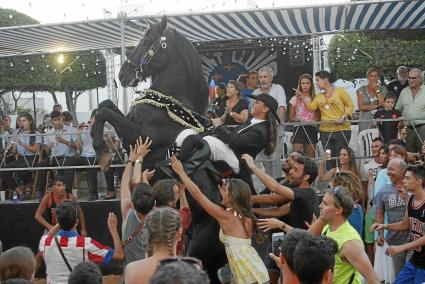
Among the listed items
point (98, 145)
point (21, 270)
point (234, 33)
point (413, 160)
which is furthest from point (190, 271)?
point (234, 33)

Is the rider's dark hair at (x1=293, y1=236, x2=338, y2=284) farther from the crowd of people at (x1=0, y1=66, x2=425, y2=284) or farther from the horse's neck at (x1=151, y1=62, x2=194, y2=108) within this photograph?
the horse's neck at (x1=151, y1=62, x2=194, y2=108)

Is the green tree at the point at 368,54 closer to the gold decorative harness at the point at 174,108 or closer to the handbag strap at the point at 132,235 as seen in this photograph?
the gold decorative harness at the point at 174,108

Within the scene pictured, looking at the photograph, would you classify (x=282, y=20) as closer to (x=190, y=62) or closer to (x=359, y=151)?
(x=359, y=151)

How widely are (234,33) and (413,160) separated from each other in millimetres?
4088

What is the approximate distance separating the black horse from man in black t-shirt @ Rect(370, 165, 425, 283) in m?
1.83

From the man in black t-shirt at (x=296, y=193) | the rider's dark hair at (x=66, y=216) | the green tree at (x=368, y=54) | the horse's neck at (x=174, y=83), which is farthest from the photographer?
the green tree at (x=368, y=54)

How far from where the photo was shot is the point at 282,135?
27.3 feet

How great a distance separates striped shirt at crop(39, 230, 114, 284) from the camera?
4.91 metres

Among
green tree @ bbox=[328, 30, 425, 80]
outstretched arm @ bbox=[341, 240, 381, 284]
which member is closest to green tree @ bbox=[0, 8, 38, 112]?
green tree @ bbox=[328, 30, 425, 80]

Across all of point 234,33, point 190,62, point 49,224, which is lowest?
point 49,224

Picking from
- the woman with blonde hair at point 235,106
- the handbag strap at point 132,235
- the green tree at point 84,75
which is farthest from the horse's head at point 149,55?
the green tree at point 84,75

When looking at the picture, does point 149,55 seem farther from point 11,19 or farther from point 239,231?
point 11,19

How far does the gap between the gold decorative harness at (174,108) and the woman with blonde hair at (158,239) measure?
2.83 metres

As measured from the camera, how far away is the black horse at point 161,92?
21.4ft
